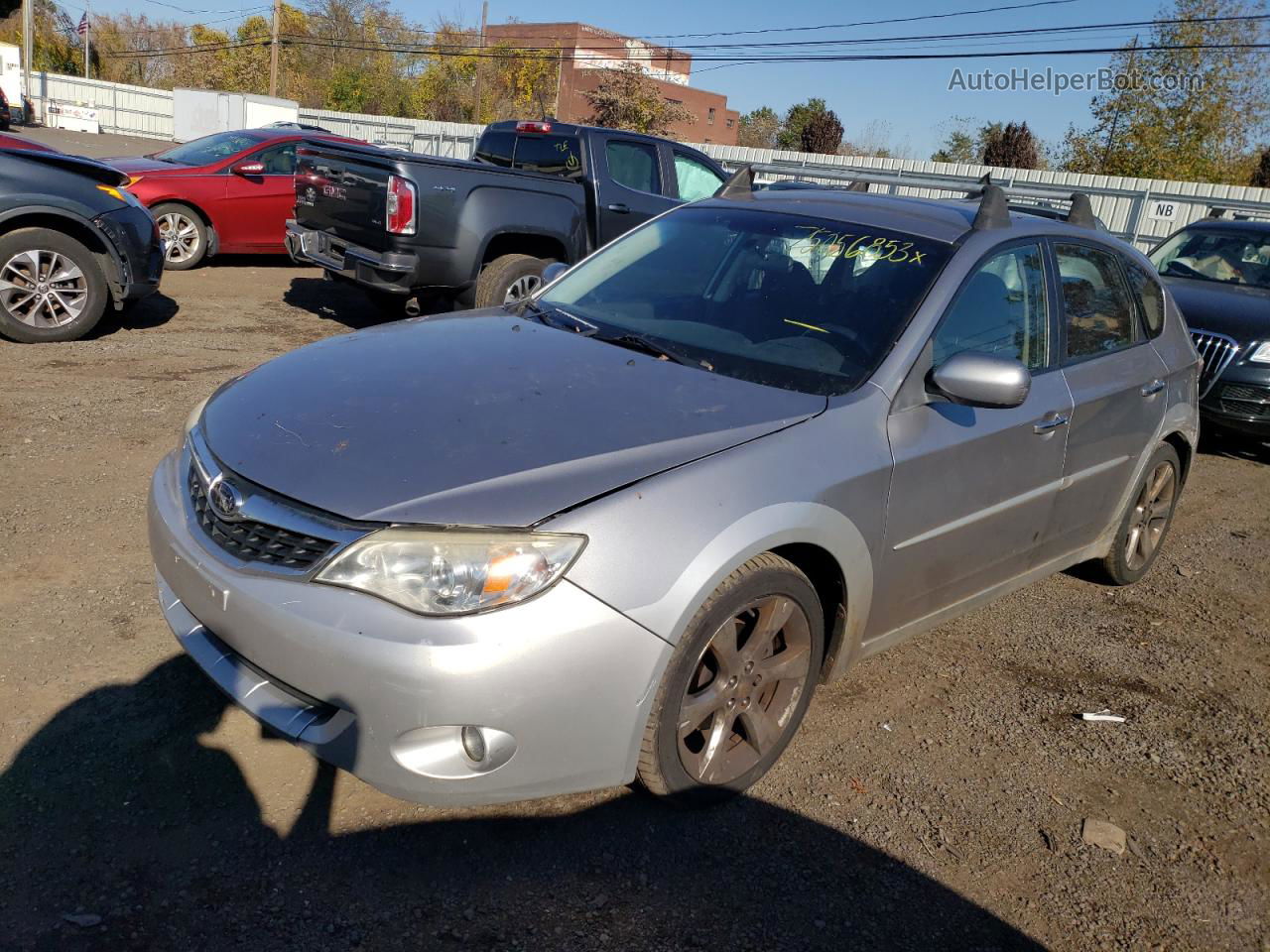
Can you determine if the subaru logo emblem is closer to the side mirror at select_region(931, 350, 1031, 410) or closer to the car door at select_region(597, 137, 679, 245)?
the side mirror at select_region(931, 350, 1031, 410)

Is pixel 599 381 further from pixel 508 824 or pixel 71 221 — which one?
pixel 71 221

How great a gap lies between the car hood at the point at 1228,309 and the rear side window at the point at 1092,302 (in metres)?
3.56

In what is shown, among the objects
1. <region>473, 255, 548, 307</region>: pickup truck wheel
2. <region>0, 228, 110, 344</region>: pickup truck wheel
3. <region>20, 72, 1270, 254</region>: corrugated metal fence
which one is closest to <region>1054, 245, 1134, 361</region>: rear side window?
<region>20, 72, 1270, 254</region>: corrugated metal fence

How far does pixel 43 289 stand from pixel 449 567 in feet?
21.3

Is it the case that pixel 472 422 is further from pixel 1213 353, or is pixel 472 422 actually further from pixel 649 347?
pixel 1213 353

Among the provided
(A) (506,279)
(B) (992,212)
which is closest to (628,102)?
(A) (506,279)

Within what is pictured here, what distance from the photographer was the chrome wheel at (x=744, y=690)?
9.52 ft

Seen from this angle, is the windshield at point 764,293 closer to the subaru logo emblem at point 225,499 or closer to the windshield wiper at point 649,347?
the windshield wiper at point 649,347

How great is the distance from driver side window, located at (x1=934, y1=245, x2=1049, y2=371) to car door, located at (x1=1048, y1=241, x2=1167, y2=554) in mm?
162

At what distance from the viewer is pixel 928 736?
3654mm

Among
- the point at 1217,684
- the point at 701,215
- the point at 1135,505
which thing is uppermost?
the point at 701,215

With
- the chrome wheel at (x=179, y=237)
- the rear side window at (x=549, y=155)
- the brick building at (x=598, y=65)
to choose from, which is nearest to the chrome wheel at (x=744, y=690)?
the rear side window at (x=549, y=155)

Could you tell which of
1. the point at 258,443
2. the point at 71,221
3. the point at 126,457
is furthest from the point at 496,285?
the point at 258,443

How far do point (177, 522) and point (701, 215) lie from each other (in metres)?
2.54
